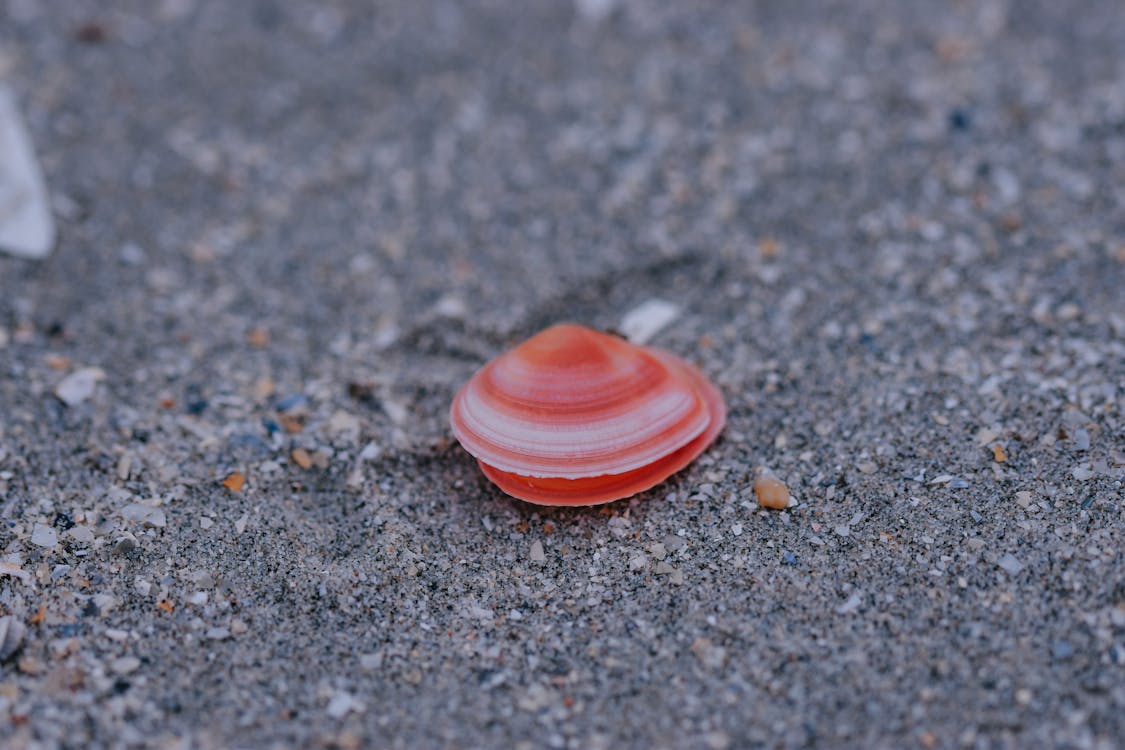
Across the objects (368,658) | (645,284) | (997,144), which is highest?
(997,144)

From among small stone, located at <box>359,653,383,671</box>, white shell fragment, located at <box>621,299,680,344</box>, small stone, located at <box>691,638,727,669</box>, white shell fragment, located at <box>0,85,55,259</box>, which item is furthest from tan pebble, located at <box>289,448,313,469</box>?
white shell fragment, located at <box>0,85,55,259</box>

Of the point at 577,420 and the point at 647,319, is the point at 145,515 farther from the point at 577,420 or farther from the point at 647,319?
the point at 647,319

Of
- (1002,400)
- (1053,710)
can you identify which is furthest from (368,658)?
(1002,400)

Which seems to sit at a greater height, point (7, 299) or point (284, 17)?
point (284, 17)

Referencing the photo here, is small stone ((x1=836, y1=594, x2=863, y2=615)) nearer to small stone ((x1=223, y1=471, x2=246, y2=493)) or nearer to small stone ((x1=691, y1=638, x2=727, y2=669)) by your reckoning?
small stone ((x1=691, y1=638, x2=727, y2=669))

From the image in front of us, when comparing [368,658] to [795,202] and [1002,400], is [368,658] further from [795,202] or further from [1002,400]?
[795,202]

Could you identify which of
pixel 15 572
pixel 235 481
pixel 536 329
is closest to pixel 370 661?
pixel 235 481
